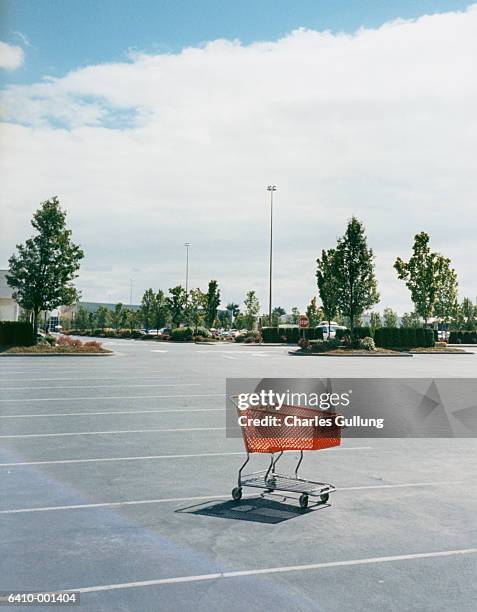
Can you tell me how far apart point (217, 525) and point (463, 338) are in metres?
67.1

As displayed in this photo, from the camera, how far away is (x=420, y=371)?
26047 millimetres

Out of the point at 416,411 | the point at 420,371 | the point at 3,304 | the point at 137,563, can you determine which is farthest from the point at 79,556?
the point at 3,304

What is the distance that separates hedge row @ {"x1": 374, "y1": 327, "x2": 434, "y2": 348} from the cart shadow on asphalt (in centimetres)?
4349

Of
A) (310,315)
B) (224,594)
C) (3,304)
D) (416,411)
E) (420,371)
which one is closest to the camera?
(224,594)

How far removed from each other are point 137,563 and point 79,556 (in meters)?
0.49

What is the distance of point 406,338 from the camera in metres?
49.4

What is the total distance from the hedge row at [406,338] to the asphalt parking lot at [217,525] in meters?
39.4

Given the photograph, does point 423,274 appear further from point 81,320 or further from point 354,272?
point 81,320

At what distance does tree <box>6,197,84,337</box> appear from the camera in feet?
121

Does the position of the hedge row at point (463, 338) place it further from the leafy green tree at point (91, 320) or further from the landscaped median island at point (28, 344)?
the leafy green tree at point (91, 320)

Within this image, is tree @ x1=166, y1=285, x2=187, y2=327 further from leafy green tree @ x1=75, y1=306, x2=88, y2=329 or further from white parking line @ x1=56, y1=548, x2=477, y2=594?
white parking line @ x1=56, y1=548, x2=477, y2=594

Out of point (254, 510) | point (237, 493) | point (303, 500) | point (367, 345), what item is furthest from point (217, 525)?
point (367, 345)

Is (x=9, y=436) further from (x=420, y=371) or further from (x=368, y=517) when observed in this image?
(x=420, y=371)

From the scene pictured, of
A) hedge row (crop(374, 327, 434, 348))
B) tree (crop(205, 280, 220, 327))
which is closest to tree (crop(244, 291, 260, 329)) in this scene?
tree (crop(205, 280, 220, 327))
